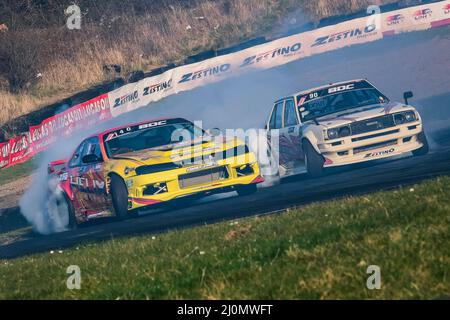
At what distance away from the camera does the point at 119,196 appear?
44.5 feet

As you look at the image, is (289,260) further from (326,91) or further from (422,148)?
(326,91)

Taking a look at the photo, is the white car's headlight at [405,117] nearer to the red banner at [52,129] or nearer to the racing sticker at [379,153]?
the racing sticker at [379,153]

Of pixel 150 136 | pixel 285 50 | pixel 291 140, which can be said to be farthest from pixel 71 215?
pixel 285 50

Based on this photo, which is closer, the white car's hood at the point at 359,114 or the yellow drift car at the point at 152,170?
the yellow drift car at the point at 152,170

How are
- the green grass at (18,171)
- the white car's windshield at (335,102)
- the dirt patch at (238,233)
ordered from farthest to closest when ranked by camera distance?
the green grass at (18,171) → the white car's windshield at (335,102) → the dirt patch at (238,233)

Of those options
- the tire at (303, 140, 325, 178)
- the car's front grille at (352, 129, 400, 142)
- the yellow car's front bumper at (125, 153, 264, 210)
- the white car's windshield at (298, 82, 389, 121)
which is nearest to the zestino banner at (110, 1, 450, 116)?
the white car's windshield at (298, 82, 389, 121)

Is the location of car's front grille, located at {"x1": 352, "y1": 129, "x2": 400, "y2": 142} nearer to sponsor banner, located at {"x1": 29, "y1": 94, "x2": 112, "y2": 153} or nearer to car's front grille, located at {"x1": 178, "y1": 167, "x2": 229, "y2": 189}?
car's front grille, located at {"x1": 178, "y1": 167, "x2": 229, "y2": 189}

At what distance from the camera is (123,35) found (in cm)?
3912

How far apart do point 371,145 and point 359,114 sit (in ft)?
1.88

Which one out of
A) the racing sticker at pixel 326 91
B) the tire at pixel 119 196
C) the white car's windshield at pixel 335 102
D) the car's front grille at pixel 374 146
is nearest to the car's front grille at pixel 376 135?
the car's front grille at pixel 374 146

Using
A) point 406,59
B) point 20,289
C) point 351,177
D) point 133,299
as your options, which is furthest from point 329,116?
point 406,59

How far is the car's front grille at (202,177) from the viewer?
13.5 metres

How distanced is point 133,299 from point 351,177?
8071mm

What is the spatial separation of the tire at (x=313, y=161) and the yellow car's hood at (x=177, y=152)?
4.17 feet
